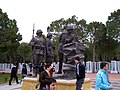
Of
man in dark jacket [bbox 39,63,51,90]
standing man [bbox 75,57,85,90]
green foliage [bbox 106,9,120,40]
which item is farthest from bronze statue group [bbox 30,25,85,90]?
green foliage [bbox 106,9,120,40]

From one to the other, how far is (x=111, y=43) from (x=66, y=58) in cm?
2506

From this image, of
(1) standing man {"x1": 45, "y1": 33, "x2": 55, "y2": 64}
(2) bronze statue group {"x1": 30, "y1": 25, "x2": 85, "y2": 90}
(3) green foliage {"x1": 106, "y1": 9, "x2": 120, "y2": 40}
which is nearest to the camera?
(2) bronze statue group {"x1": 30, "y1": 25, "x2": 85, "y2": 90}

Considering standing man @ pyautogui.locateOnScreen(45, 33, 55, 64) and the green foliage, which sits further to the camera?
the green foliage

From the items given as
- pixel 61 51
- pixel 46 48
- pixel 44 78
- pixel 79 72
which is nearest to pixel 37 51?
pixel 46 48

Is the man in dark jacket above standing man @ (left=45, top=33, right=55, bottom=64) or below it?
below

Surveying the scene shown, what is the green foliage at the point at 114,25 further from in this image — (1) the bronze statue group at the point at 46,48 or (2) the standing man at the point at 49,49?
(1) the bronze statue group at the point at 46,48

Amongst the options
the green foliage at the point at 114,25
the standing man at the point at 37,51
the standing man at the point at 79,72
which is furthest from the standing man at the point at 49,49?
the green foliage at the point at 114,25

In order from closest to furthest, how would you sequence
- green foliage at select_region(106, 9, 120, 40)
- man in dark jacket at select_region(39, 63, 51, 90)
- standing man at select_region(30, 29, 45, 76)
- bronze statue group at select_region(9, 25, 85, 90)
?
man in dark jacket at select_region(39, 63, 51, 90) < bronze statue group at select_region(9, 25, 85, 90) < standing man at select_region(30, 29, 45, 76) < green foliage at select_region(106, 9, 120, 40)

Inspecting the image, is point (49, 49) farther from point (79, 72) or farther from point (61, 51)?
point (79, 72)

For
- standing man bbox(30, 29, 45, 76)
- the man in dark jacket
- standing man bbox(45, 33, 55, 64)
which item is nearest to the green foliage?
standing man bbox(45, 33, 55, 64)

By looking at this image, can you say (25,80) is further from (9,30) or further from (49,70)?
(9,30)

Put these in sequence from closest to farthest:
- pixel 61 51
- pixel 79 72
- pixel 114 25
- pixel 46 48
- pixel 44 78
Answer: pixel 44 78 < pixel 79 72 < pixel 61 51 < pixel 46 48 < pixel 114 25

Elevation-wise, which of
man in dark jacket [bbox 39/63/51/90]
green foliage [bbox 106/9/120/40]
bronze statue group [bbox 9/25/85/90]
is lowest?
man in dark jacket [bbox 39/63/51/90]

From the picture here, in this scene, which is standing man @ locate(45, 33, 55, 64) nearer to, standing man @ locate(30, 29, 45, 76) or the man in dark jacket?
standing man @ locate(30, 29, 45, 76)
